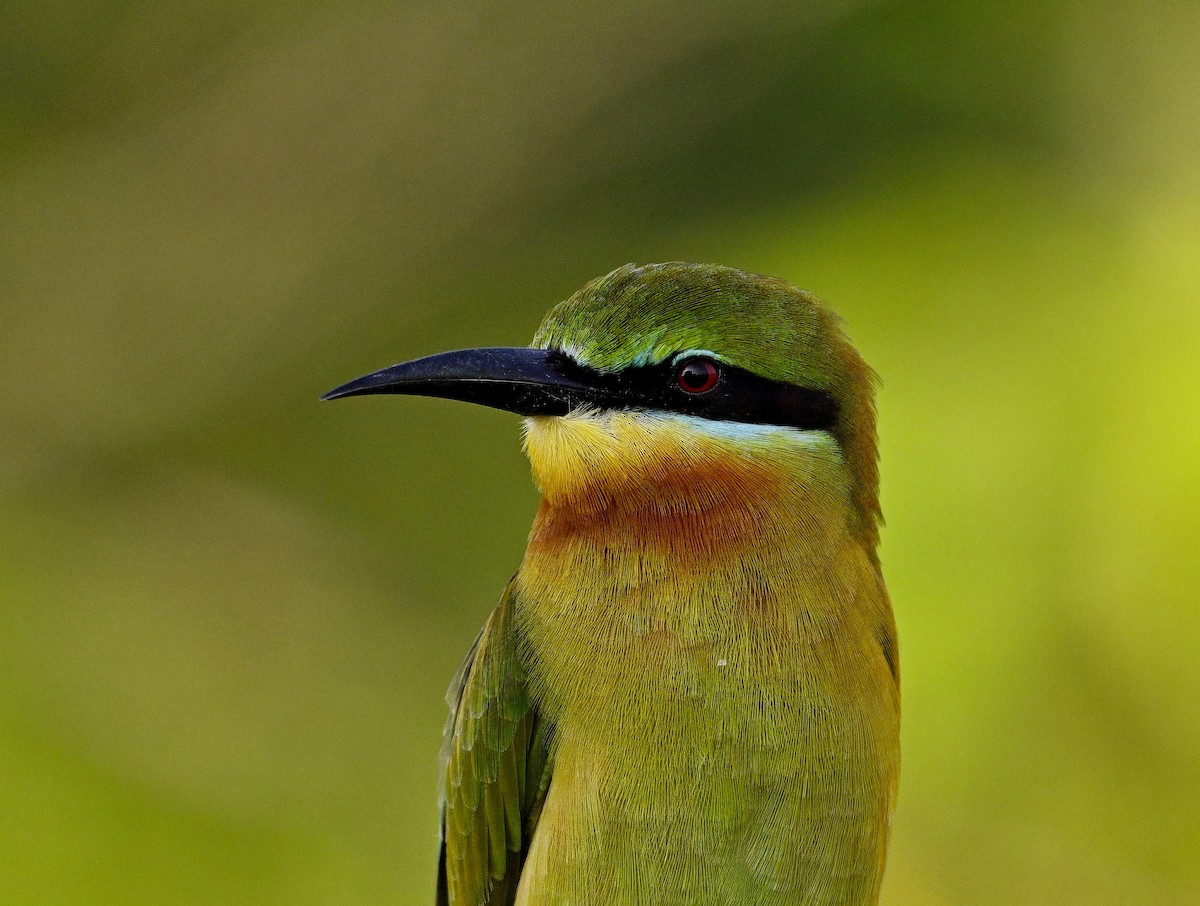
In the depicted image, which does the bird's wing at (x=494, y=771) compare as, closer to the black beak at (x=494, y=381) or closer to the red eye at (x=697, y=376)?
the black beak at (x=494, y=381)

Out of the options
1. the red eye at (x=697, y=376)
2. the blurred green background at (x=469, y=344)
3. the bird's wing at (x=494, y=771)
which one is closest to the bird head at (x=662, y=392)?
the red eye at (x=697, y=376)

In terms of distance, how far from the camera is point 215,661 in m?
4.72

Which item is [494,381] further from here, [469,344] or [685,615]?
[469,344]

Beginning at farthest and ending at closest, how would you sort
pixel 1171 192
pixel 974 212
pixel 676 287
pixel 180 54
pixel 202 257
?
pixel 202 257, pixel 180 54, pixel 974 212, pixel 1171 192, pixel 676 287

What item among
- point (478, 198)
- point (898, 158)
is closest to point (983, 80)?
point (898, 158)

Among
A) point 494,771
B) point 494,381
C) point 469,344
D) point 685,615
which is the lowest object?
point 494,771

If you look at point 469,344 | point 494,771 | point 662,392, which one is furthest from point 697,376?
point 469,344

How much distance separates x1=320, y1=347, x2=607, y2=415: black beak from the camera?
1.97 metres

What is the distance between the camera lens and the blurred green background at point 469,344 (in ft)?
11.6

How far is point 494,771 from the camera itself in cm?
207

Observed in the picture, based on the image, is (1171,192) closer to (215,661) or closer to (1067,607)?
(1067,607)

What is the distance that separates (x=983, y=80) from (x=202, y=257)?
263 cm

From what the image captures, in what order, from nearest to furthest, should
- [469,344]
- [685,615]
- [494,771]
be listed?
[685,615], [494,771], [469,344]

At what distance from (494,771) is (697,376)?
0.67 meters
